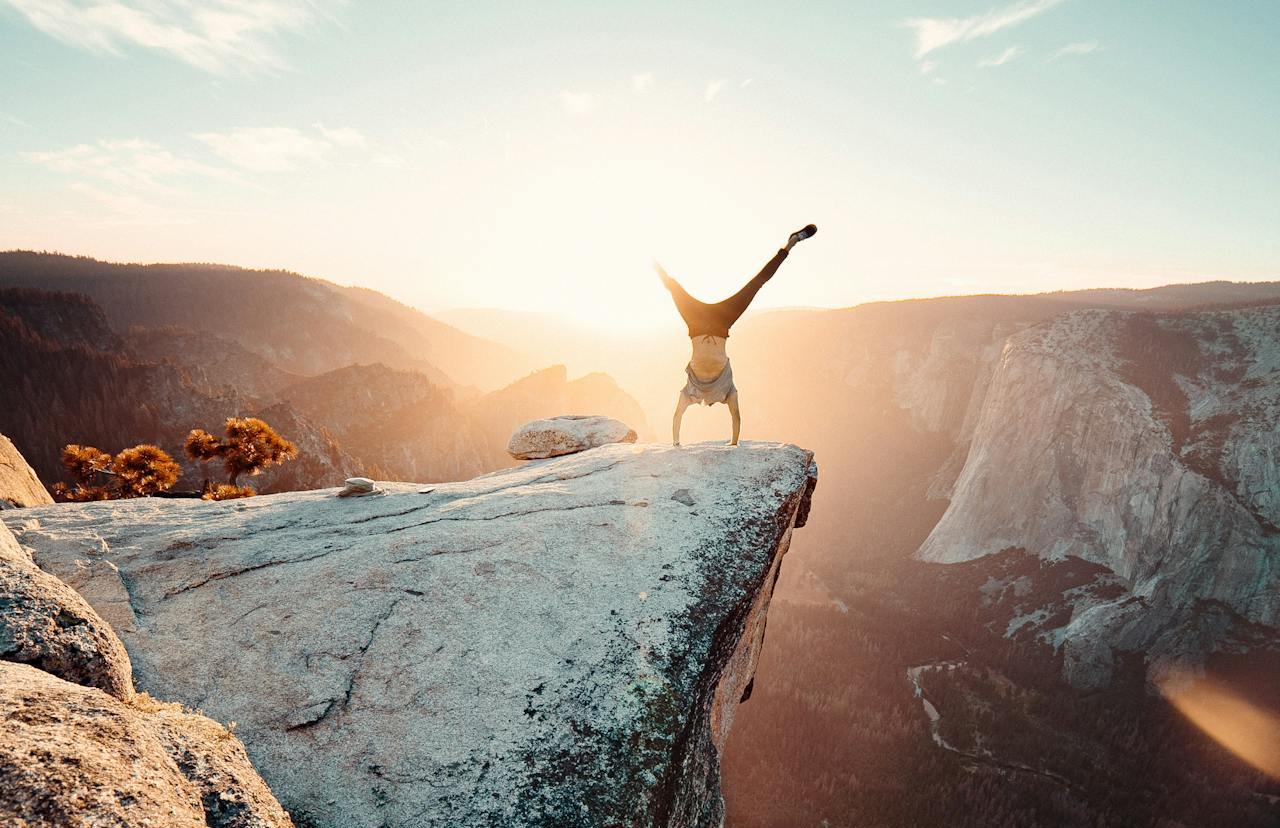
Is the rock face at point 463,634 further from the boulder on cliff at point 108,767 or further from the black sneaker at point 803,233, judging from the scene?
the black sneaker at point 803,233

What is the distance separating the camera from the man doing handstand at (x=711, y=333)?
10.5m

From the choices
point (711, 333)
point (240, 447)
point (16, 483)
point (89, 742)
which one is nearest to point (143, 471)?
point (240, 447)

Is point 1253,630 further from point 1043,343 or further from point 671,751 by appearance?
point 671,751

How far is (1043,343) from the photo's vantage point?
203ft

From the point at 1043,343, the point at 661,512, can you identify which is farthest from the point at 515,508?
the point at 1043,343

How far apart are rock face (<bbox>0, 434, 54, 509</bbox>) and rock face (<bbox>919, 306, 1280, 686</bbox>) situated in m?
61.3

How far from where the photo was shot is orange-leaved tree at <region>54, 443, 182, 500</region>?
48.1 ft

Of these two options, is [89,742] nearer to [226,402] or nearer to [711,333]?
[711,333]

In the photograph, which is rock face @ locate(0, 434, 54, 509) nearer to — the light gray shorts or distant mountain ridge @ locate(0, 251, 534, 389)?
the light gray shorts

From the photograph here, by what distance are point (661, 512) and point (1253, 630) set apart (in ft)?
182

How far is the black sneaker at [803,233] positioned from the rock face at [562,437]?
10546 mm

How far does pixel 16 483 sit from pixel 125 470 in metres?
3.20

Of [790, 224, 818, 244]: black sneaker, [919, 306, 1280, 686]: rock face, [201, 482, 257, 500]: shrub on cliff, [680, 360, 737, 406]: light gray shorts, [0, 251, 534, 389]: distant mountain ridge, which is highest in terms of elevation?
[0, 251, 534, 389]: distant mountain ridge

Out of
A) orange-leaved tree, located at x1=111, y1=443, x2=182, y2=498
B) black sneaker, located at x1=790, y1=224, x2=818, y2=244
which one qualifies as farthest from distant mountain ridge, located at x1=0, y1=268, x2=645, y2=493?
black sneaker, located at x1=790, y1=224, x2=818, y2=244
